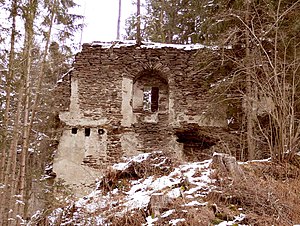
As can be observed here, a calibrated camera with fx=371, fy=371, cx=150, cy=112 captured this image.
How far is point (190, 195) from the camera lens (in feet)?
15.9

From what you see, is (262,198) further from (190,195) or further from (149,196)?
(149,196)

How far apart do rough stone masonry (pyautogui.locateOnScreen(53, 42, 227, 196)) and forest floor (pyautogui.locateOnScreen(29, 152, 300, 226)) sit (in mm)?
4669

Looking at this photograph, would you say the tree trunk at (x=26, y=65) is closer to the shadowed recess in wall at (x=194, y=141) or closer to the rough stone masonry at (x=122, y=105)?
the rough stone masonry at (x=122, y=105)

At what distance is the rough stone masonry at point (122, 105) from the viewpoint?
1105cm

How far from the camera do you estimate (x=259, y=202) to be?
446cm

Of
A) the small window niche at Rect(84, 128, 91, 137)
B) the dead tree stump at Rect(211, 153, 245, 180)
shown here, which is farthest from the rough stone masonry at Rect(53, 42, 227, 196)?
the dead tree stump at Rect(211, 153, 245, 180)

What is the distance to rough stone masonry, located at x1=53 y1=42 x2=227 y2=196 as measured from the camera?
1105cm

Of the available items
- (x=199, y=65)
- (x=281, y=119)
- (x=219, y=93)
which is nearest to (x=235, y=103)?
(x=219, y=93)

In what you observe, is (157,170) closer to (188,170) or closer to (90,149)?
(188,170)

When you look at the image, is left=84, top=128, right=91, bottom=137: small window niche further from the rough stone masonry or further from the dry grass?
the dry grass

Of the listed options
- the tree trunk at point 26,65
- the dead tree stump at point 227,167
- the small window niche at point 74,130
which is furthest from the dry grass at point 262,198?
the small window niche at point 74,130

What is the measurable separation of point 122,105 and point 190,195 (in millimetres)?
6973

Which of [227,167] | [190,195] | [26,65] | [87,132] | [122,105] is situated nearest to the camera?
[190,195]

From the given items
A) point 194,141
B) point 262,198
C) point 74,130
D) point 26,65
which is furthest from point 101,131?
point 262,198
